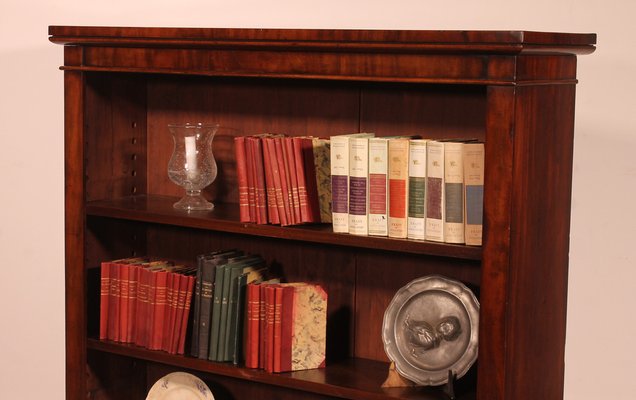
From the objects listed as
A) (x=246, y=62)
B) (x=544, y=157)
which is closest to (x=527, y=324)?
(x=544, y=157)

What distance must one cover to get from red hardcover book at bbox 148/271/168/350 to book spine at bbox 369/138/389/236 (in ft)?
2.13

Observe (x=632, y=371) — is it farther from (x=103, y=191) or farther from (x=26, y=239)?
(x=26, y=239)

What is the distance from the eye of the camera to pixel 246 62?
2.43 metres

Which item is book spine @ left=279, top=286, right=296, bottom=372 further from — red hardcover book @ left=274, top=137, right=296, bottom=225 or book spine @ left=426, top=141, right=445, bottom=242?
book spine @ left=426, top=141, right=445, bottom=242

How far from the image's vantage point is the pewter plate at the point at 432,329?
92.6 inches

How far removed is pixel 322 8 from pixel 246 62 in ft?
1.81

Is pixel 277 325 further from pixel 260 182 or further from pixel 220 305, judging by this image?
pixel 260 182

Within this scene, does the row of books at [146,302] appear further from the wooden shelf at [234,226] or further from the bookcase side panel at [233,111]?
the bookcase side panel at [233,111]

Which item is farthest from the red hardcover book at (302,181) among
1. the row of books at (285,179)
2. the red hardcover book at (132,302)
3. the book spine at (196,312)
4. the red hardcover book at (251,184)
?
the red hardcover book at (132,302)

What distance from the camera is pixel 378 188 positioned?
2369 mm

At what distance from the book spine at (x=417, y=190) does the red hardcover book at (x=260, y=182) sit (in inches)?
15.7

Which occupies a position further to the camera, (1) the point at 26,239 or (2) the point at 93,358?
(1) the point at 26,239

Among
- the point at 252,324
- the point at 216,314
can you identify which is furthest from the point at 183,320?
the point at 252,324

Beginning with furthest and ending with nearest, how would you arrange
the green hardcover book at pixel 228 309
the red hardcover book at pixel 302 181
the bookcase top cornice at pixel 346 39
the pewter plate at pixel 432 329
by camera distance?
the green hardcover book at pixel 228 309, the red hardcover book at pixel 302 181, the pewter plate at pixel 432 329, the bookcase top cornice at pixel 346 39
